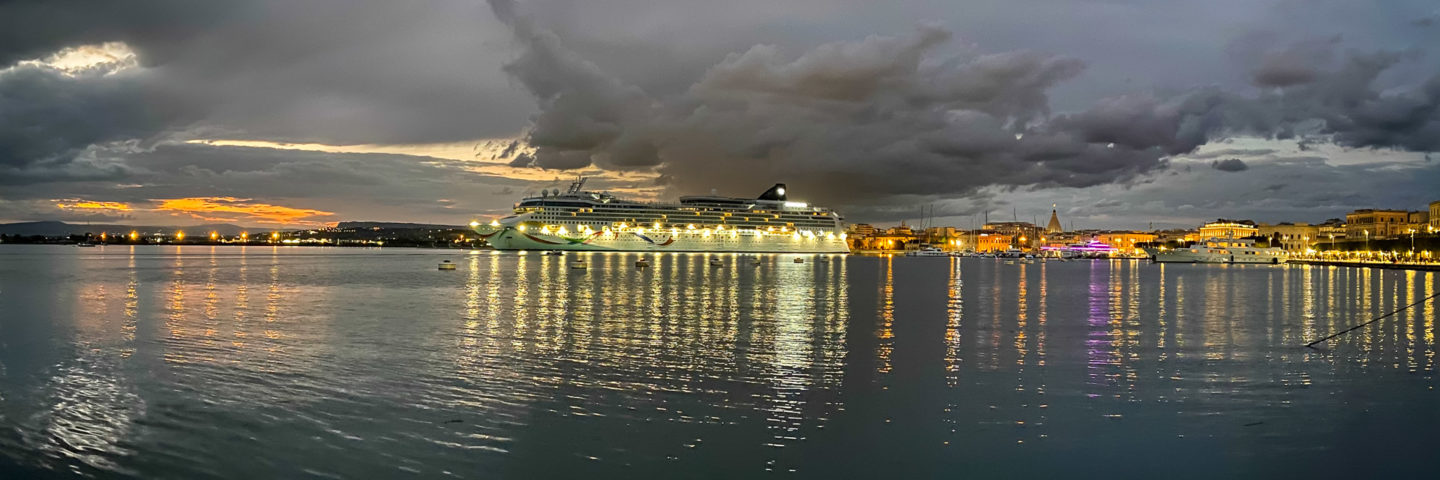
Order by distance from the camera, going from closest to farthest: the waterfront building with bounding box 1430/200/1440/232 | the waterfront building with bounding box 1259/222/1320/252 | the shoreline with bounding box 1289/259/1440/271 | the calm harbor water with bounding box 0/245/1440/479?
the calm harbor water with bounding box 0/245/1440/479
the shoreline with bounding box 1289/259/1440/271
the waterfront building with bounding box 1430/200/1440/232
the waterfront building with bounding box 1259/222/1320/252

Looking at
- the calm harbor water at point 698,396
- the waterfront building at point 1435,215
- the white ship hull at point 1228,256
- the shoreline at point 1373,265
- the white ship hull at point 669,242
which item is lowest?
the calm harbor water at point 698,396

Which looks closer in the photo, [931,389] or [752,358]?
[931,389]

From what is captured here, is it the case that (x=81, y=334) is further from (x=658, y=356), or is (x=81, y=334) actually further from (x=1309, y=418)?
(x=1309, y=418)

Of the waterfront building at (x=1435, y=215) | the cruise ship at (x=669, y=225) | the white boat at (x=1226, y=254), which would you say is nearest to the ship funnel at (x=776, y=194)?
the cruise ship at (x=669, y=225)

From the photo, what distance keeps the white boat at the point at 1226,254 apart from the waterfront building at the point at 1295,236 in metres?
40.1

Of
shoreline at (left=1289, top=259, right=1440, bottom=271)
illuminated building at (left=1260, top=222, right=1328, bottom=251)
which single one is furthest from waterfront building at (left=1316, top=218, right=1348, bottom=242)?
shoreline at (left=1289, top=259, right=1440, bottom=271)

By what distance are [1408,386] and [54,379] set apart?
19.9 m

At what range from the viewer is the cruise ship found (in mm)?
119625

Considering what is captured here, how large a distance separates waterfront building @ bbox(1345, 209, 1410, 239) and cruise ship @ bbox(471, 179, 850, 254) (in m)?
106

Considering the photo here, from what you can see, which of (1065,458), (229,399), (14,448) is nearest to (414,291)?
(229,399)

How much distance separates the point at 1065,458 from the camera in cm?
855

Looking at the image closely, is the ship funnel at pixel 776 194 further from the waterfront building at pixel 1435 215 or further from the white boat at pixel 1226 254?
the waterfront building at pixel 1435 215

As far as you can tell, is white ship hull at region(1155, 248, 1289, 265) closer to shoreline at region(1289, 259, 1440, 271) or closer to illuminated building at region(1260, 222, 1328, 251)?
shoreline at region(1289, 259, 1440, 271)

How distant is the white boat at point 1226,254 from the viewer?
11644 centimetres
